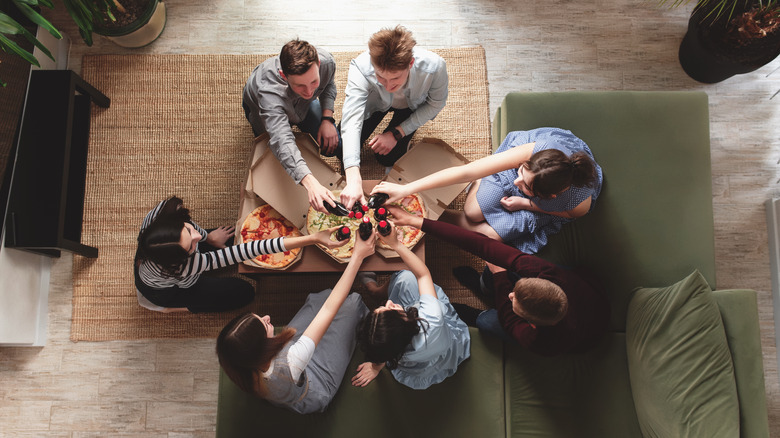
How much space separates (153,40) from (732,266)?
3.78 metres

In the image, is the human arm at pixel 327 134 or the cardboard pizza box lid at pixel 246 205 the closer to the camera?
the cardboard pizza box lid at pixel 246 205

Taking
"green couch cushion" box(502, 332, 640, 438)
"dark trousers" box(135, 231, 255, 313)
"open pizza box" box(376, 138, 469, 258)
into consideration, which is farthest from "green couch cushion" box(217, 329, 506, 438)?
"open pizza box" box(376, 138, 469, 258)

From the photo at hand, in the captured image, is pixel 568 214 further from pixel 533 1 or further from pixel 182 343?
pixel 182 343

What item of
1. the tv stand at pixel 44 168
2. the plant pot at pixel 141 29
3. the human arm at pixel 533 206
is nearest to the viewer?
the human arm at pixel 533 206

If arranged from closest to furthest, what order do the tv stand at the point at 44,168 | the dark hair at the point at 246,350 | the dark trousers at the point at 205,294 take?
the dark hair at the point at 246,350
the dark trousers at the point at 205,294
the tv stand at the point at 44,168

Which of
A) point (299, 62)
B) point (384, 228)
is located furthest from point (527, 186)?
point (299, 62)

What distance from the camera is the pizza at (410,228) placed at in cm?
212

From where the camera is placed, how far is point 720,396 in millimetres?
1819

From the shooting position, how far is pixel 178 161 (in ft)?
8.89

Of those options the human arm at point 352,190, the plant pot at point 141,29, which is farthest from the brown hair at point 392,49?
the plant pot at point 141,29

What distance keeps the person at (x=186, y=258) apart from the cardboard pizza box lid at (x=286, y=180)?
184mm

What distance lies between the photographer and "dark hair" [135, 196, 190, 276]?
6.03 feet

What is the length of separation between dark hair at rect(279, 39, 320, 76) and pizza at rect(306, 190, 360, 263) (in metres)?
0.61

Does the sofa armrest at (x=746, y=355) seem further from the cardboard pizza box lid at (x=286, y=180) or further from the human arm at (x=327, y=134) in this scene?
the human arm at (x=327, y=134)
